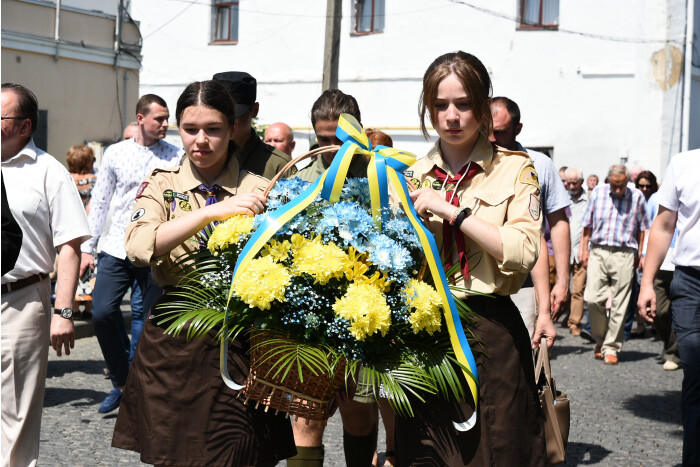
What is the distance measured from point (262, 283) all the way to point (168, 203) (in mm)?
812

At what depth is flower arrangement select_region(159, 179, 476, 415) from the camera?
3.13 meters

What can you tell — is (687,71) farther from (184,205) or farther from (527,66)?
(184,205)

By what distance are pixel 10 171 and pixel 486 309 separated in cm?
248

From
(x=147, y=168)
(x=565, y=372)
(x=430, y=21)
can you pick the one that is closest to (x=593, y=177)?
(x=430, y=21)

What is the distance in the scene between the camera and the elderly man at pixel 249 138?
5078 millimetres

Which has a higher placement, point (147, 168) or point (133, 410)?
point (147, 168)

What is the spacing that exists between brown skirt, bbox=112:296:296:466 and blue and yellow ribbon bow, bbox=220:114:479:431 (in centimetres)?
14

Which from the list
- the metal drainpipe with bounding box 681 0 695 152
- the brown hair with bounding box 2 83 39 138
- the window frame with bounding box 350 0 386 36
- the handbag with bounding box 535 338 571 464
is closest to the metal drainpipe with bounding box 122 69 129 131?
the window frame with bounding box 350 0 386 36

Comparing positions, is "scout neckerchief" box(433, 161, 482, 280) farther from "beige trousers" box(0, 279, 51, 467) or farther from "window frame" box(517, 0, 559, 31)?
"window frame" box(517, 0, 559, 31)

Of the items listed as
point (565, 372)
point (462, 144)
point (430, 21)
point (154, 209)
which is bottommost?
point (565, 372)

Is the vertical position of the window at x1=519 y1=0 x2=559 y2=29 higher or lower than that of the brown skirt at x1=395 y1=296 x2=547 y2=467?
higher

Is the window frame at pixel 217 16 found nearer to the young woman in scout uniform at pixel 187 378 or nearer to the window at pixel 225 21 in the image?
the window at pixel 225 21

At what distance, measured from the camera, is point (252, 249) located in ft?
10.5

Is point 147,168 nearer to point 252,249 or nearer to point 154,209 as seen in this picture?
point 154,209
